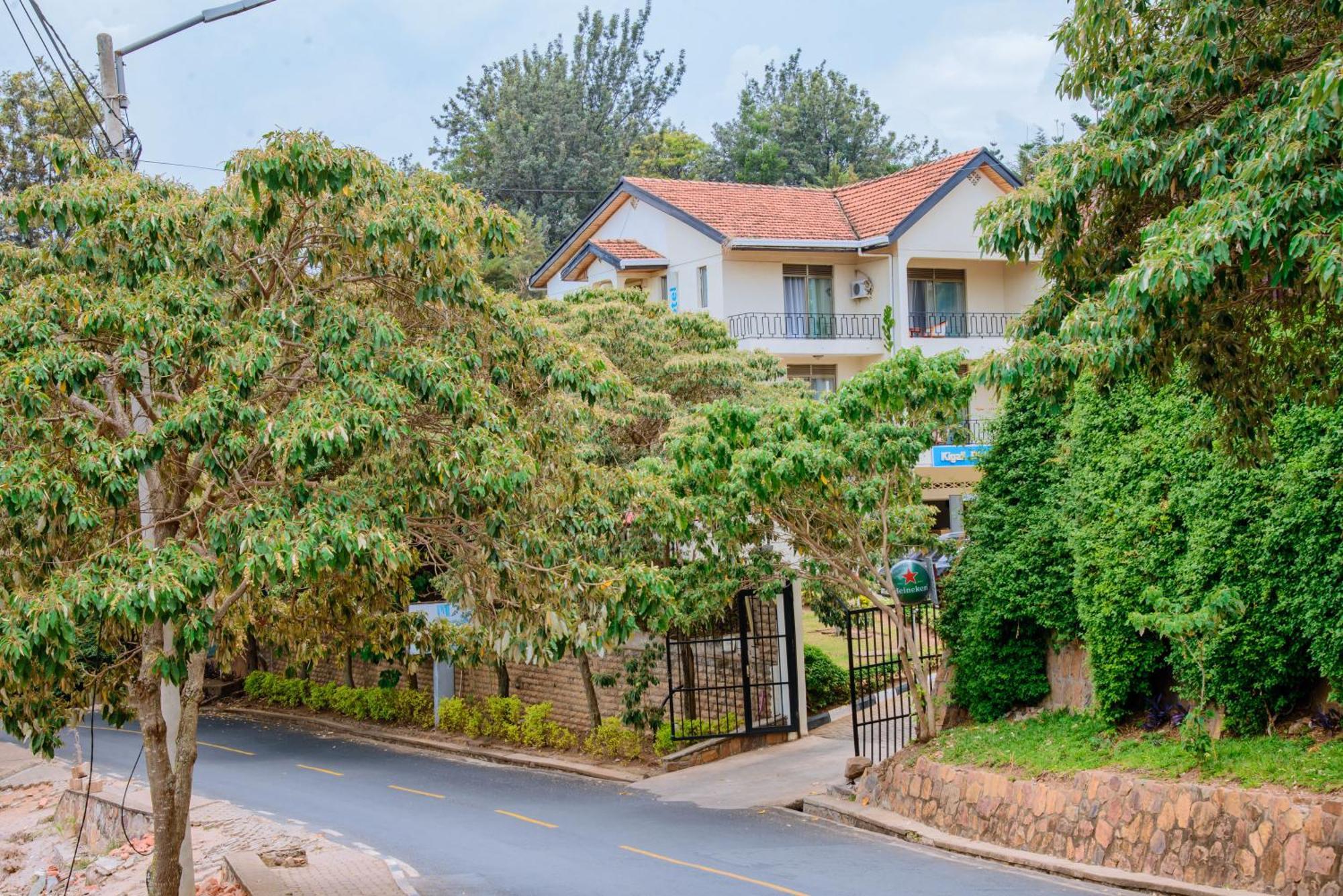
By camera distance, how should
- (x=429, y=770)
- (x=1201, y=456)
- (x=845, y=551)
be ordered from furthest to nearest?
(x=429, y=770) < (x=845, y=551) < (x=1201, y=456)

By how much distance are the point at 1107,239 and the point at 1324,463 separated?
3361 millimetres

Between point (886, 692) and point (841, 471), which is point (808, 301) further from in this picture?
point (841, 471)

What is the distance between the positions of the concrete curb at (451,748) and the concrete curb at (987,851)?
442 cm

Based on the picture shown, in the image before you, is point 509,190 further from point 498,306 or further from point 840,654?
point 498,306

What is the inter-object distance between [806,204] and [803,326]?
4.23 m

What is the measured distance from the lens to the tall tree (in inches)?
2249

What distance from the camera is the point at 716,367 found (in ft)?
73.5

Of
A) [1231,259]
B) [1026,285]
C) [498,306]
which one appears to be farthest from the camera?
[1026,285]

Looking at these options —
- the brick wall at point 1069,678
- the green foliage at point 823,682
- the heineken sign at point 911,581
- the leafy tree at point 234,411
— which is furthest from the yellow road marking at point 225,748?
the brick wall at point 1069,678

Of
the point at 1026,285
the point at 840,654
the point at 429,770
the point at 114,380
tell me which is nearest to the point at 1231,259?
the point at 114,380

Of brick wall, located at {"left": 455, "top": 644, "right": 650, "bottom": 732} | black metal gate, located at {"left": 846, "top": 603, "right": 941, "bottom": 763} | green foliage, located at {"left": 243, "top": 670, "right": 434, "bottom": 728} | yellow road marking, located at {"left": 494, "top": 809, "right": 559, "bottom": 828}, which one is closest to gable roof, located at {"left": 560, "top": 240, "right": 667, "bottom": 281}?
green foliage, located at {"left": 243, "top": 670, "right": 434, "bottom": 728}

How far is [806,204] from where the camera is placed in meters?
37.6

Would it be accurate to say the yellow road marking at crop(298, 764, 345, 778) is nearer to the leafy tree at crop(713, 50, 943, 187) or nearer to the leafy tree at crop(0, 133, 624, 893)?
the leafy tree at crop(0, 133, 624, 893)

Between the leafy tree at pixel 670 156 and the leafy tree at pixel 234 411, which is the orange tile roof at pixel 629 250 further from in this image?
the leafy tree at pixel 234 411
